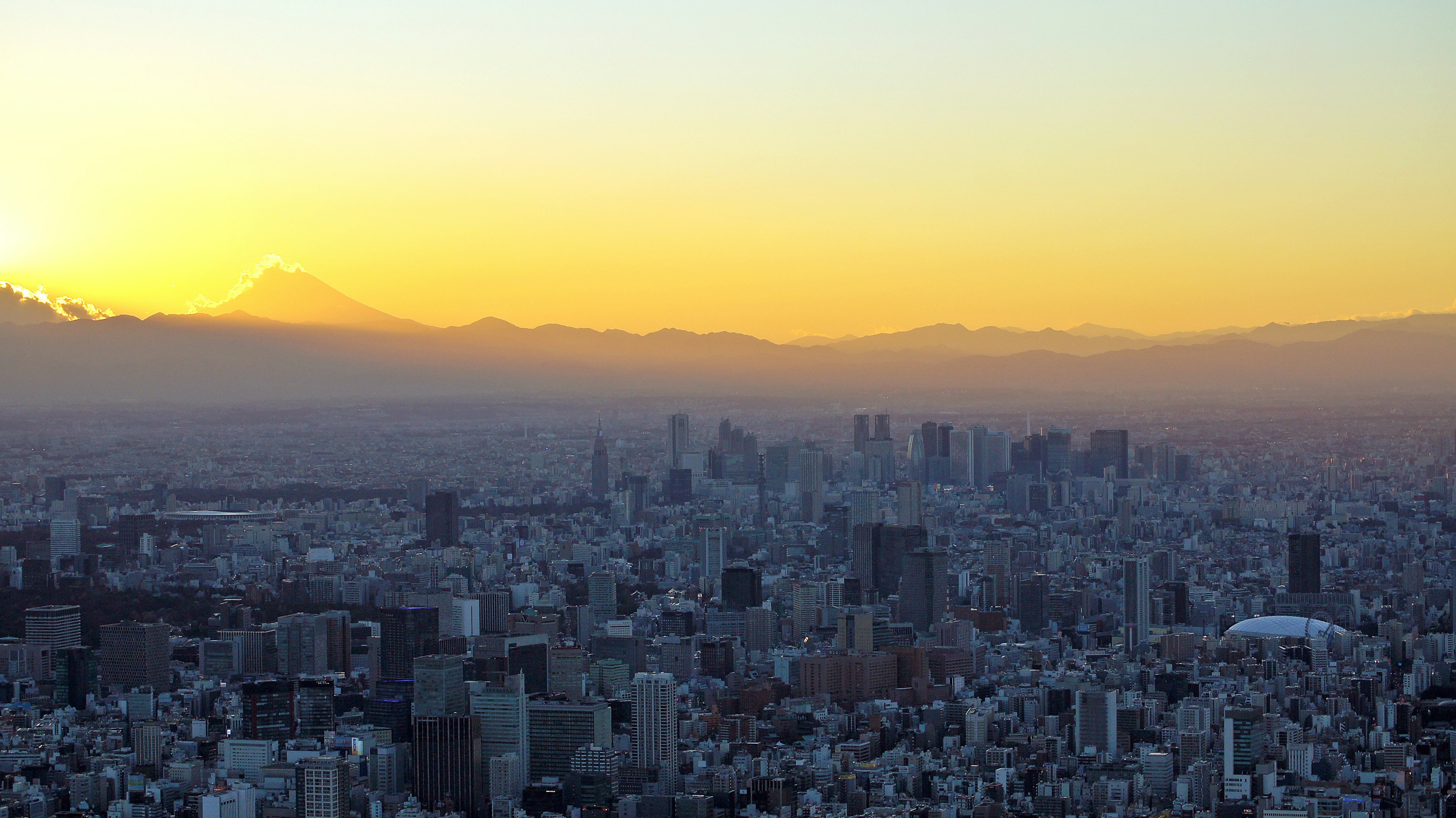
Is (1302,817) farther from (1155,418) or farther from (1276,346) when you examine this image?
(1155,418)

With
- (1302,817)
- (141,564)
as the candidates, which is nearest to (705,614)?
(141,564)

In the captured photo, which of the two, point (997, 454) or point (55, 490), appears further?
point (997, 454)

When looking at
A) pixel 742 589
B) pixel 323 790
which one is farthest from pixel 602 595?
pixel 323 790

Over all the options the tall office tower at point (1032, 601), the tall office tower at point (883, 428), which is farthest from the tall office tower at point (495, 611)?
the tall office tower at point (883, 428)

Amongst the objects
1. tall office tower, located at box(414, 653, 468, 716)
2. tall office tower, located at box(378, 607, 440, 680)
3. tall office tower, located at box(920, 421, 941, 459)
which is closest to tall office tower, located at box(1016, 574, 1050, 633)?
tall office tower, located at box(920, 421, 941, 459)

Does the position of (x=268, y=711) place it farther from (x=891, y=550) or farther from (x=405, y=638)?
(x=891, y=550)
